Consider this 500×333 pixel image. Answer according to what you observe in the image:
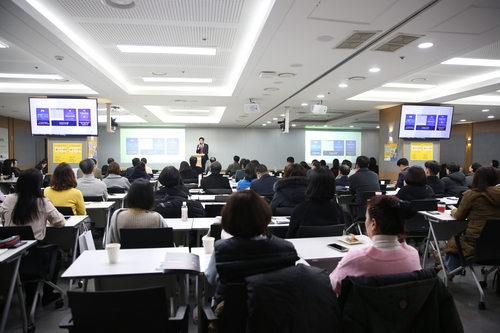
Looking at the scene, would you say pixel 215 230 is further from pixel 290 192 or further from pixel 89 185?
pixel 89 185

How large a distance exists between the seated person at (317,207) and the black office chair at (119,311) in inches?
68.0

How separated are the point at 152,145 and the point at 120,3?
1216 centimetres

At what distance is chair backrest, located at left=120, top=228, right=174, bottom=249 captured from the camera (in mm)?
2635

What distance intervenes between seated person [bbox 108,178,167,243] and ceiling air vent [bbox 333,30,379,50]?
3071mm

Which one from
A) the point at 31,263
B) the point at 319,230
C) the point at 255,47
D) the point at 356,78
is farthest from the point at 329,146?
the point at 31,263

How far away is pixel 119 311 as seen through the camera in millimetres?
1442

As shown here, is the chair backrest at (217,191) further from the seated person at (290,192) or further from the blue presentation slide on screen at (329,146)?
the blue presentation slide on screen at (329,146)

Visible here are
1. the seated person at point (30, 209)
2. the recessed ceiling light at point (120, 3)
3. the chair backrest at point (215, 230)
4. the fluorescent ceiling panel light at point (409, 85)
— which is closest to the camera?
the seated person at point (30, 209)

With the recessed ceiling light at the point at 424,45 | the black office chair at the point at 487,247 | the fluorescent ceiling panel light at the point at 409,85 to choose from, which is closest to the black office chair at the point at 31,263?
the black office chair at the point at 487,247

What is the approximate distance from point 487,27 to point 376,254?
11.7 ft

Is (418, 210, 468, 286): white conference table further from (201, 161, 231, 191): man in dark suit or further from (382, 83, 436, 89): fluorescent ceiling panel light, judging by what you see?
(382, 83, 436, 89): fluorescent ceiling panel light

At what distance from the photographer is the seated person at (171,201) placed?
379 cm

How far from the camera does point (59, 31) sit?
4227 mm

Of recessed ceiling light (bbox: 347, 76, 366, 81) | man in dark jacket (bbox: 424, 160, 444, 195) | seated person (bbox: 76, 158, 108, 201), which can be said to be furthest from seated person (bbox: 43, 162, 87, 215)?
man in dark jacket (bbox: 424, 160, 444, 195)
